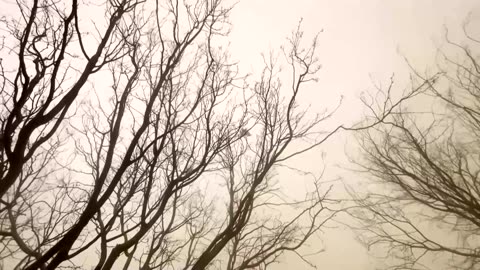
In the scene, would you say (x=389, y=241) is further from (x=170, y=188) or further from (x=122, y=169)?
(x=122, y=169)

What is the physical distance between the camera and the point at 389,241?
5.99 meters

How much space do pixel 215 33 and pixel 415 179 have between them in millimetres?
4150

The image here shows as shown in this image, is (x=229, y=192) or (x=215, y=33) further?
(x=229, y=192)

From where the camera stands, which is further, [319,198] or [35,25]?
[319,198]

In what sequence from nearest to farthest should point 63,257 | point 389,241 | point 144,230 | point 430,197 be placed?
point 63,257, point 144,230, point 430,197, point 389,241

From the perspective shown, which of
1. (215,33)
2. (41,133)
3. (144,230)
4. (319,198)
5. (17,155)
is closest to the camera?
(17,155)

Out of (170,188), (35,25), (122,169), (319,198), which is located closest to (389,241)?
(319,198)

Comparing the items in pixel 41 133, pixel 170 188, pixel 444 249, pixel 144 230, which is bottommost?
pixel 144 230

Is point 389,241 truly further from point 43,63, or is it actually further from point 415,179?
point 43,63

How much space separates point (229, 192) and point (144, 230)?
399 cm

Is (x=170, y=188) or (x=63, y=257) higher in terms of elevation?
(x=170, y=188)

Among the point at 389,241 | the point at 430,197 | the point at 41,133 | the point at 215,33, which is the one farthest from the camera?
the point at 389,241

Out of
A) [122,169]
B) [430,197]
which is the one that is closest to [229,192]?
[430,197]

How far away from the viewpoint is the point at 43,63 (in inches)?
106
